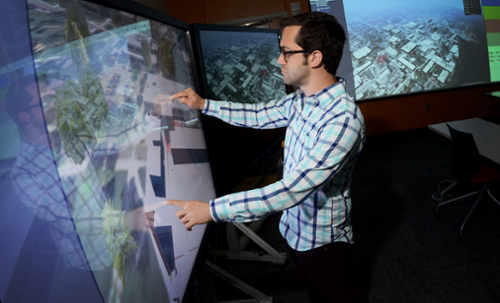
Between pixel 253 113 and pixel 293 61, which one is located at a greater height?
pixel 293 61

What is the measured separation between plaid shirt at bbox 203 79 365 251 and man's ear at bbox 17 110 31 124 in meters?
0.54

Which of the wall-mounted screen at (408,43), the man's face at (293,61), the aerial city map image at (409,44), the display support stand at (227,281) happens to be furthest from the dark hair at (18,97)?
the aerial city map image at (409,44)

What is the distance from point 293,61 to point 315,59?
3.0 inches

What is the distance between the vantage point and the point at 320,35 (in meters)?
1.18

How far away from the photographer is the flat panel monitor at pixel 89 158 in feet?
1.57

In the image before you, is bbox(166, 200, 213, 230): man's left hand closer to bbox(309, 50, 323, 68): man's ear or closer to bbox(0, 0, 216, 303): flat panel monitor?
bbox(0, 0, 216, 303): flat panel monitor

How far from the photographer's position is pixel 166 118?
41.9 inches

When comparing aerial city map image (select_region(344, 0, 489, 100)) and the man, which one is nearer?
the man

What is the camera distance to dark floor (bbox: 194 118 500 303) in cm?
199

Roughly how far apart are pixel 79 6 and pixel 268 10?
4.11m

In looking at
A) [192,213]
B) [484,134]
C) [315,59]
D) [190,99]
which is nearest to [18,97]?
[192,213]

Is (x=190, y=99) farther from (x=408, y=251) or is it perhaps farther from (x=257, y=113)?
(x=408, y=251)

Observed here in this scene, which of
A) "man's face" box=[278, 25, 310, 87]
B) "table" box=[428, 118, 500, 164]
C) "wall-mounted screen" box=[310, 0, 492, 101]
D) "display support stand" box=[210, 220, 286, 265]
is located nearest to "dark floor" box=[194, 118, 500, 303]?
"display support stand" box=[210, 220, 286, 265]

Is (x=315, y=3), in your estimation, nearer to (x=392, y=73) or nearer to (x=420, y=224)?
(x=392, y=73)
